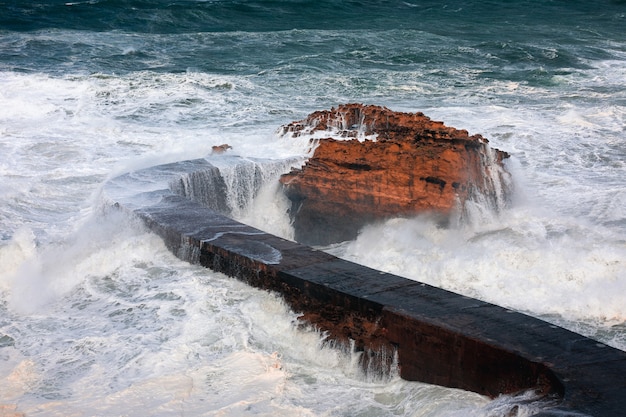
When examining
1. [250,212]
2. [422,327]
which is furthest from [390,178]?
[422,327]

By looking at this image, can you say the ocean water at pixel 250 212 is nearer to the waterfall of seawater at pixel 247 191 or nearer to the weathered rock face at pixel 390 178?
the waterfall of seawater at pixel 247 191

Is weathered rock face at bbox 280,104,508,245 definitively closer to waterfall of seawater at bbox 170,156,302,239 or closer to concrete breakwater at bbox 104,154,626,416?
waterfall of seawater at bbox 170,156,302,239

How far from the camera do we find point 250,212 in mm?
8625

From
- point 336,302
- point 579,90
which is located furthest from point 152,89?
point 336,302

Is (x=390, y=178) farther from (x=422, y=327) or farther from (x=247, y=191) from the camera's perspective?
(x=422, y=327)

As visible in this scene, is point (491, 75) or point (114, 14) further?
point (114, 14)

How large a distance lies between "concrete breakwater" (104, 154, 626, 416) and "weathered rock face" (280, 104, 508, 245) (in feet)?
4.97

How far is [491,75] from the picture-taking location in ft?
56.5

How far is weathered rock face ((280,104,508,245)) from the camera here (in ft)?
25.6

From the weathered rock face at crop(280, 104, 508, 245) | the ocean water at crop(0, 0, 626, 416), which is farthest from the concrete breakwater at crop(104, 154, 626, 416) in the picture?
the weathered rock face at crop(280, 104, 508, 245)

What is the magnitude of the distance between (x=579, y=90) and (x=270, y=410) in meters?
12.6

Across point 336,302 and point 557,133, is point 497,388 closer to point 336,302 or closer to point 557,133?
point 336,302

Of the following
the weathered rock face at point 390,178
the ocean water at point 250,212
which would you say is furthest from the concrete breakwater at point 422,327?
the weathered rock face at point 390,178

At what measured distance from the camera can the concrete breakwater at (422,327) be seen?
4406 mm
